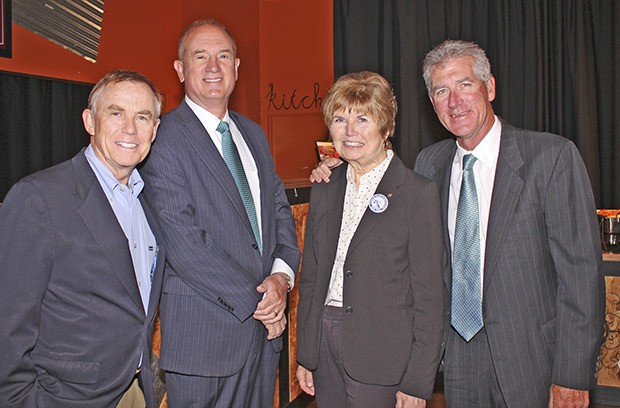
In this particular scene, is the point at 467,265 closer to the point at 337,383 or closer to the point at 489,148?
the point at 489,148

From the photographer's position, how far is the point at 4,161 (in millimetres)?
4387

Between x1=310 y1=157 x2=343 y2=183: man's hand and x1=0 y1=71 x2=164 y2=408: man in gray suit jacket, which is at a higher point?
x1=310 y1=157 x2=343 y2=183: man's hand

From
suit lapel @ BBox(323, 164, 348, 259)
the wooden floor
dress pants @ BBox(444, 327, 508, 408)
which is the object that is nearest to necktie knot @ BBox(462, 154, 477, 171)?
suit lapel @ BBox(323, 164, 348, 259)

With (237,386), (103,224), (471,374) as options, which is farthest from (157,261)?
(471,374)

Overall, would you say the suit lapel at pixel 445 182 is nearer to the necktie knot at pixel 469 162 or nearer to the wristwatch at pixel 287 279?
the necktie knot at pixel 469 162

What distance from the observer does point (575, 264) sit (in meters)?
1.91

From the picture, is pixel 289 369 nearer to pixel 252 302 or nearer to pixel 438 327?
pixel 252 302

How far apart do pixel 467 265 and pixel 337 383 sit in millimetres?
604

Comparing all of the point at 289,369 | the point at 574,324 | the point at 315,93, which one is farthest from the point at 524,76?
the point at 574,324

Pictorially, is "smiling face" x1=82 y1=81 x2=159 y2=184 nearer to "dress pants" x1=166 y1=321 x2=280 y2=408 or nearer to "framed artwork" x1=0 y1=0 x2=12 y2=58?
"dress pants" x1=166 y1=321 x2=280 y2=408

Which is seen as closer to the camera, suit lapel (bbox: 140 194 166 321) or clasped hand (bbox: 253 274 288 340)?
suit lapel (bbox: 140 194 166 321)

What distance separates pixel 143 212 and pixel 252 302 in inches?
19.1

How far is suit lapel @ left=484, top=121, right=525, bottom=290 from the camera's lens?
6.45 ft

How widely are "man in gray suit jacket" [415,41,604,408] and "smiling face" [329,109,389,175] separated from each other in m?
0.32
